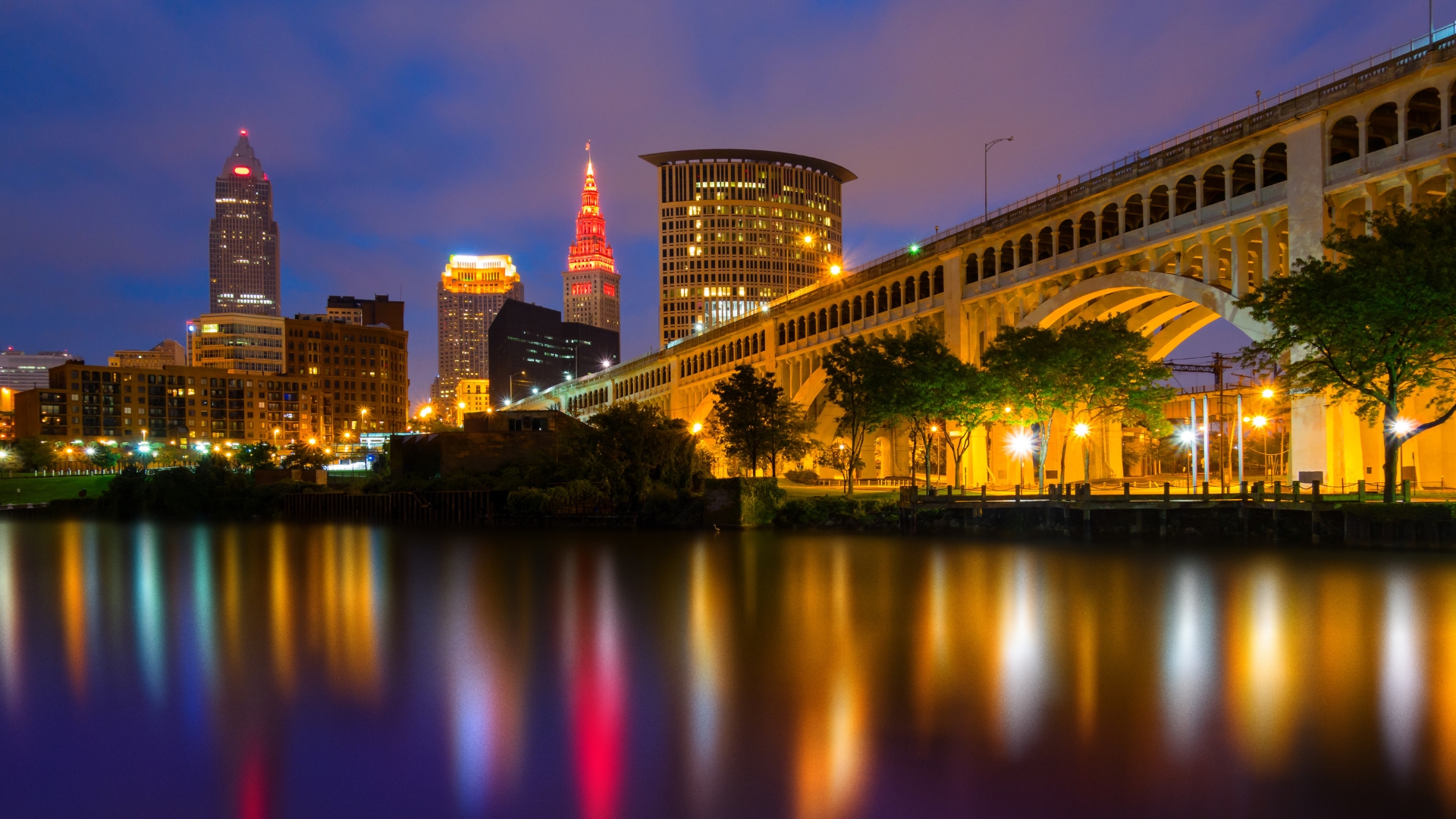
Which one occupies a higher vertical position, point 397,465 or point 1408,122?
point 1408,122

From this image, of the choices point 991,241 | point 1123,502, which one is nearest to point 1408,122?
point 1123,502

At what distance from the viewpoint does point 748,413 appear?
6800 cm

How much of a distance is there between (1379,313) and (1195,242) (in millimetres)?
14063

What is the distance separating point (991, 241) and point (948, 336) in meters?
7.29

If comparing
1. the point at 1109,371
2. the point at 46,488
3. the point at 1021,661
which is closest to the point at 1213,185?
the point at 1109,371

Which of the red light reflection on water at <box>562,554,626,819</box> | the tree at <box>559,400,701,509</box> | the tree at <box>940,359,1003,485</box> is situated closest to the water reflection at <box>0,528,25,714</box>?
the red light reflection on water at <box>562,554,626,819</box>

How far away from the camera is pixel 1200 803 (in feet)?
35.7

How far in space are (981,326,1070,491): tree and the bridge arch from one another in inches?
134

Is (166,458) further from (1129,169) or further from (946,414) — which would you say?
(1129,169)

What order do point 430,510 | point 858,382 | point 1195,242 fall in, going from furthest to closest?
point 430,510
point 858,382
point 1195,242

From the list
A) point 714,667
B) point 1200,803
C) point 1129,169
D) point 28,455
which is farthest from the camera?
point 28,455

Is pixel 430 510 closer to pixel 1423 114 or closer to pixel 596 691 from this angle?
pixel 596 691

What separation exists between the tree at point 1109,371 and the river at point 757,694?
1912cm

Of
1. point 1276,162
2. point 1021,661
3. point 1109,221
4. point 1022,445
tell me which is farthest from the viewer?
point 1022,445
